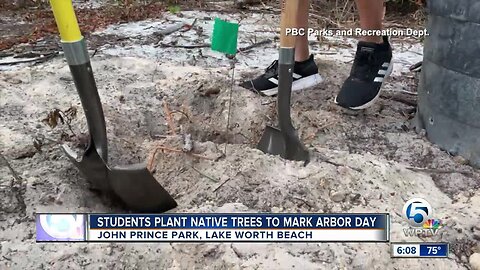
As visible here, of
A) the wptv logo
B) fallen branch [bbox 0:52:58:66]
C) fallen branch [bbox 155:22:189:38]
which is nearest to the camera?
the wptv logo

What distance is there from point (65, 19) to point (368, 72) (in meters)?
1.14

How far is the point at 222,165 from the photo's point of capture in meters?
1.54

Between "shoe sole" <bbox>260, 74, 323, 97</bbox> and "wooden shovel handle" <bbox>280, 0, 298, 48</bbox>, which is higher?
"wooden shovel handle" <bbox>280, 0, 298, 48</bbox>

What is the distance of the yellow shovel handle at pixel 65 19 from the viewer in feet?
4.51

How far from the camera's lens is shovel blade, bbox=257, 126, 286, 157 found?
169 centimetres

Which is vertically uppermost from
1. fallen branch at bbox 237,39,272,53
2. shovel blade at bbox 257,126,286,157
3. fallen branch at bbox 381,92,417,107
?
shovel blade at bbox 257,126,286,157

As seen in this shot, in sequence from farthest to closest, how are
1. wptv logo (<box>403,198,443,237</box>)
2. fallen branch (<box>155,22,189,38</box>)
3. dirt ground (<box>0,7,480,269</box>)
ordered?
fallen branch (<box>155,22,189,38</box>) → wptv logo (<box>403,198,443,237</box>) → dirt ground (<box>0,7,480,269</box>)

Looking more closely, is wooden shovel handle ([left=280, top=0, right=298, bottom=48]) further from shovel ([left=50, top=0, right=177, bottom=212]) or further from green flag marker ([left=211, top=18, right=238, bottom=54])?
shovel ([left=50, top=0, right=177, bottom=212])

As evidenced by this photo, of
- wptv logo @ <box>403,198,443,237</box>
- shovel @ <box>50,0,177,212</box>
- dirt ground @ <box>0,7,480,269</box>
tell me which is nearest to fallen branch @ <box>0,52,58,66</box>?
dirt ground @ <box>0,7,480,269</box>

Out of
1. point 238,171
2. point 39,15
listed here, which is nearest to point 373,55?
point 238,171

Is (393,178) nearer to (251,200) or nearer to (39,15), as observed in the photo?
(251,200)

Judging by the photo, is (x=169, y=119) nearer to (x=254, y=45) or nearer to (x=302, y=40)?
(x=302, y=40)

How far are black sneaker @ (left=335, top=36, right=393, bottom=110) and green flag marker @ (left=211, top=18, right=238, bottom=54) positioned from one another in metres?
0.48

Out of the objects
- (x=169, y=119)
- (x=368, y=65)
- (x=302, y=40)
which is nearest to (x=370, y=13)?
(x=368, y=65)
